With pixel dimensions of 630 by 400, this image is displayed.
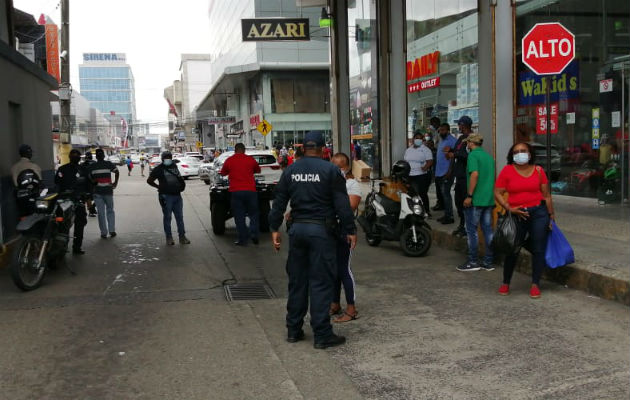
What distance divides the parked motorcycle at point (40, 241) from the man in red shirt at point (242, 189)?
2.97 metres

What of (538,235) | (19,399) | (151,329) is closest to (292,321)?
(151,329)

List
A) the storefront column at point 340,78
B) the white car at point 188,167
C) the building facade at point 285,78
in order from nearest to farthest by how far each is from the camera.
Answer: the storefront column at point 340,78 → the white car at point 188,167 → the building facade at point 285,78

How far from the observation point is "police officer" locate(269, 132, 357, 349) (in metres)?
5.03

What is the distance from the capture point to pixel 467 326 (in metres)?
5.58

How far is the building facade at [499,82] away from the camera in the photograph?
30.2 feet

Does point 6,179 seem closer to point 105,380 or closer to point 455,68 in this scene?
point 105,380

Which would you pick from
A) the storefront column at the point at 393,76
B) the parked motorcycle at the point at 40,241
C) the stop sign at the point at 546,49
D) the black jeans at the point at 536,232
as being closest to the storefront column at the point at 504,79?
the stop sign at the point at 546,49

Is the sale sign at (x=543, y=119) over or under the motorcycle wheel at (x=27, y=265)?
over

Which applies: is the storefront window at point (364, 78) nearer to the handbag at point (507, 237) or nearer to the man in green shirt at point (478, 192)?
the man in green shirt at point (478, 192)

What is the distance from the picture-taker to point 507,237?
256 inches

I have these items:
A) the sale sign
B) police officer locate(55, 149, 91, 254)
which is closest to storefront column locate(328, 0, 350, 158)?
the sale sign

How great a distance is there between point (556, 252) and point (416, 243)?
2783mm

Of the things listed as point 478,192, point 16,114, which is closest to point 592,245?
point 478,192

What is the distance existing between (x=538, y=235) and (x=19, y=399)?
5166 mm
